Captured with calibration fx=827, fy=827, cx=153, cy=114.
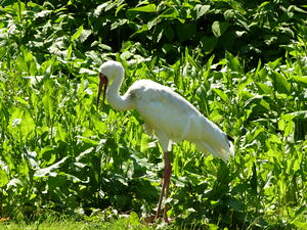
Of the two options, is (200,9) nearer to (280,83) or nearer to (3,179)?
(280,83)

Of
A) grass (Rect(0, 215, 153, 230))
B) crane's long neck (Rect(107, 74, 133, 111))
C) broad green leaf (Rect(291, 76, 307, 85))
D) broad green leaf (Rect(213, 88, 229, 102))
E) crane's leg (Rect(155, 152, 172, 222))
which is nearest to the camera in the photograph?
grass (Rect(0, 215, 153, 230))

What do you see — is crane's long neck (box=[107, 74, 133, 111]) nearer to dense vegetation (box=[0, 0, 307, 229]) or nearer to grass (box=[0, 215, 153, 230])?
dense vegetation (box=[0, 0, 307, 229])

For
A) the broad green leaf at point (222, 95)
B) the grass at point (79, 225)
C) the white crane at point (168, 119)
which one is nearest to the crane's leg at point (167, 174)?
the white crane at point (168, 119)

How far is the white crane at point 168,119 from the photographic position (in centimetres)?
609

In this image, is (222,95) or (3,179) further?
(222,95)

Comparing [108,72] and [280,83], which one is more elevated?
[108,72]

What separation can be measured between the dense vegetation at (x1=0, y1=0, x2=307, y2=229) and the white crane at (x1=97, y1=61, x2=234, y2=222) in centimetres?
13

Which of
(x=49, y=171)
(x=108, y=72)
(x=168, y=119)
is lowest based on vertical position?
(x=49, y=171)

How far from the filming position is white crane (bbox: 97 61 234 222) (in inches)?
240

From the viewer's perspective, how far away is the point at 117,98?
624 centimetres

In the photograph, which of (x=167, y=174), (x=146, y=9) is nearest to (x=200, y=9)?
(x=146, y=9)

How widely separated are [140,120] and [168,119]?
60 centimetres

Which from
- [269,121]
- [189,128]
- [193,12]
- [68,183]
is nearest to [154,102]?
[189,128]

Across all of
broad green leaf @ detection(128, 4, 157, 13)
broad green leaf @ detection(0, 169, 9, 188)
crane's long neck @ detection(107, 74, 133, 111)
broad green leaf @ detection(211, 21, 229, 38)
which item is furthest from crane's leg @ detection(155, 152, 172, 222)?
broad green leaf @ detection(128, 4, 157, 13)
